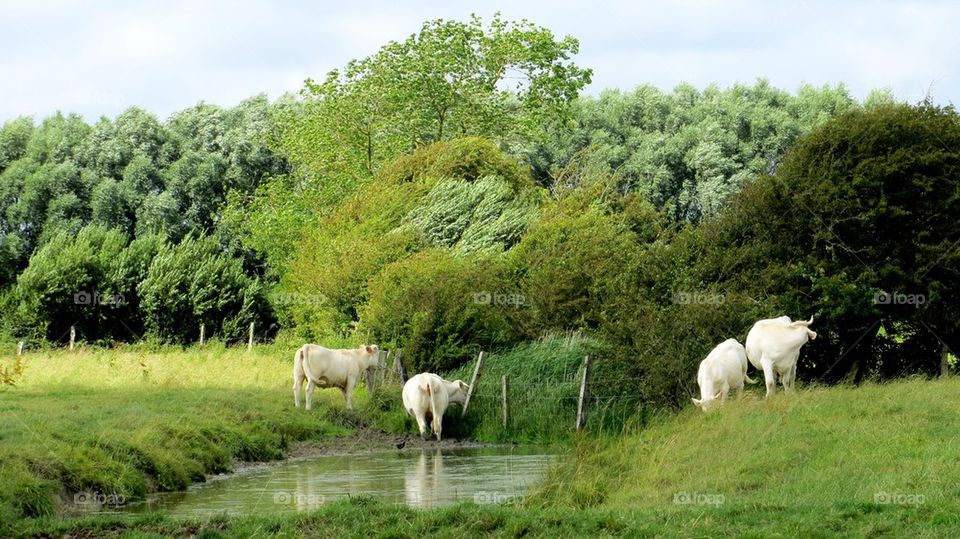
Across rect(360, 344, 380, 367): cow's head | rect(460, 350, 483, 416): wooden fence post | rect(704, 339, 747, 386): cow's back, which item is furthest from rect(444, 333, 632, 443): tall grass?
rect(704, 339, 747, 386): cow's back

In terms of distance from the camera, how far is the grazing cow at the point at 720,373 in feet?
73.8

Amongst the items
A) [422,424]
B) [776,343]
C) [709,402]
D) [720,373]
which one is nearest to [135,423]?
[422,424]

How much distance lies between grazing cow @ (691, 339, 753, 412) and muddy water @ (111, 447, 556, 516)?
333 cm

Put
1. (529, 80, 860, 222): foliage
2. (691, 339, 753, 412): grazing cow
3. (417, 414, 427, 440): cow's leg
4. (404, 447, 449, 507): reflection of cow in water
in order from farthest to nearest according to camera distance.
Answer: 1. (529, 80, 860, 222): foliage
2. (417, 414, 427, 440): cow's leg
3. (691, 339, 753, 412): grazing cow
4. (404, 447, 449, 507): reflection of cow in water

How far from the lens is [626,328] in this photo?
85.9 ft

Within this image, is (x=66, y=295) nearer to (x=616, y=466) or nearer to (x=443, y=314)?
(x=443, y=314)

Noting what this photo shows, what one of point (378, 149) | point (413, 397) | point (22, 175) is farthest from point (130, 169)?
point (413, 397)

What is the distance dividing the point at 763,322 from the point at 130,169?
4273 cm

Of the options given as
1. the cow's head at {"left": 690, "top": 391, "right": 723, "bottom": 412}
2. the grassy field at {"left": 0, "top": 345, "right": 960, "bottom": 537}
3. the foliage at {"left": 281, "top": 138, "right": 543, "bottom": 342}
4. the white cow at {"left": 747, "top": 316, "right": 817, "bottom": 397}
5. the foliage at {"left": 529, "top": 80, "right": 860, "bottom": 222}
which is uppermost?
the foliage at {"left": 529, "top": 80, "right": 860, "bottom": 222}

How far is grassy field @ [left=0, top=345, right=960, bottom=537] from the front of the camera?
1310 cm

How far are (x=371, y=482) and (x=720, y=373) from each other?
6.92 metres

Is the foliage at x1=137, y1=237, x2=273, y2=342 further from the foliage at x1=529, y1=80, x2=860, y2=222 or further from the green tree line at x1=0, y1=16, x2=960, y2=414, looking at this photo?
the foliage at x1=529, y1=80, x2=860, y2=222

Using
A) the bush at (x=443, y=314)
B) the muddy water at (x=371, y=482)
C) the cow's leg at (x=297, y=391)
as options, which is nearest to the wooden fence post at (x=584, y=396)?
the muddy water at (x=371, y=482)

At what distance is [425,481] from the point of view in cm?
2002
